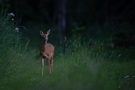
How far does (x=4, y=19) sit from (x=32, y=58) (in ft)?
6.05

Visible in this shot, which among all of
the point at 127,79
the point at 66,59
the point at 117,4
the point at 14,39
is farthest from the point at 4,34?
the point at 117,4

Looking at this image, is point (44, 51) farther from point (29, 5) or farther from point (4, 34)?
point (29, 5)

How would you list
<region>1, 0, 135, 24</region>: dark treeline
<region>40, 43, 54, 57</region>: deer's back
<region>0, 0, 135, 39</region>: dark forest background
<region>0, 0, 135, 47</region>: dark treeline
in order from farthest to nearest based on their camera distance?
<region>1, 0, 135, 24</region>: dark treeline < <region>0, 0, 135, 47</region>: dark treeline < <region>0, 0, 135, 39</region>: dark forest background < <region>40, 43, 54, 57</region>: deer's back

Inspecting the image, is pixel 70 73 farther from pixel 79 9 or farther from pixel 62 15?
pixel 79 9

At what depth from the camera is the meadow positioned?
13.9 meters

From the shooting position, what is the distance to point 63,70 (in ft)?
50.1

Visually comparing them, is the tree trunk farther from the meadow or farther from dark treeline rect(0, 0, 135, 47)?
the meadow

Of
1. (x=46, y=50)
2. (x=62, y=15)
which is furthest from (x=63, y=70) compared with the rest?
(x=62, y=15)

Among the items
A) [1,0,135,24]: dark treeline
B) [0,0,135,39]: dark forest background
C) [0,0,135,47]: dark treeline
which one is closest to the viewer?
[0,0,135,39]: dark forest background

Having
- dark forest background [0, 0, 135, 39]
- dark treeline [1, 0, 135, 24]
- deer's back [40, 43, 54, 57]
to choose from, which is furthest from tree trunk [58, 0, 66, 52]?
deer's back [40, 43, 54, 57]

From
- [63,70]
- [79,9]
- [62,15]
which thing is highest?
[79,9]

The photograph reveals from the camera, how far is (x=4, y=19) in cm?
1617

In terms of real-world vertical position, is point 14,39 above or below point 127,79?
above

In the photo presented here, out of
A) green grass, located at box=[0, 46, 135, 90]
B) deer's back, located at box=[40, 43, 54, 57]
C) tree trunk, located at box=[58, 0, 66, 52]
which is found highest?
tree trunk, located at box=[58, 0, 66, 52]
